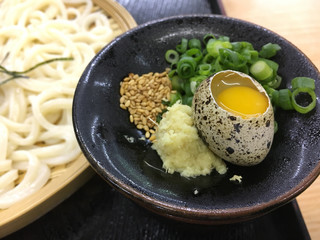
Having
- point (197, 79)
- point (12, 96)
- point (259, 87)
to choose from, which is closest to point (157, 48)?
point (197, 79)

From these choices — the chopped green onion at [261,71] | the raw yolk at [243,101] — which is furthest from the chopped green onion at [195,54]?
the raw yolk at [243,101]

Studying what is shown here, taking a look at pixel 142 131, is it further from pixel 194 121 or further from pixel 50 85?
pixel 50 85

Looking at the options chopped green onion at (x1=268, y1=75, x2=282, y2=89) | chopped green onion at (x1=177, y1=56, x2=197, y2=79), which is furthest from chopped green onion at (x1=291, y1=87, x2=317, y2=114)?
chopped green onion at (x1=177, y1=56, x2=197, y2=79)

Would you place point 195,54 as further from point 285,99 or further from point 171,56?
point 285,99

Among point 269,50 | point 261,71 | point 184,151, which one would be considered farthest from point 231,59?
point 184,151

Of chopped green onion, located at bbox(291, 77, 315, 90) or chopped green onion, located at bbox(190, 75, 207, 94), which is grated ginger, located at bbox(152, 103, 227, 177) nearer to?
chopped green onion, located at bbox(190, 75, 207, 94)

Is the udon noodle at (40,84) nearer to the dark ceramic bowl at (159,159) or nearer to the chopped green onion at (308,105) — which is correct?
the dark ceramic bowl at (159,159)
